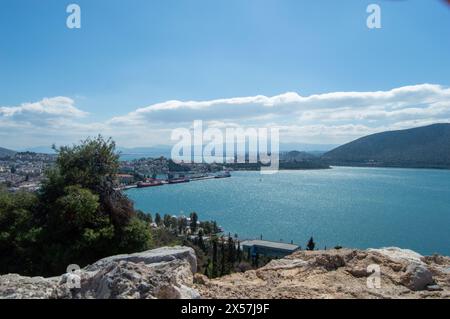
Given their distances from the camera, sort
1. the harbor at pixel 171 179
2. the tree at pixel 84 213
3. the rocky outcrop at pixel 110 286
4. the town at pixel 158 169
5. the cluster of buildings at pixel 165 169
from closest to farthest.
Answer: the rocky outcrop at pixel 110 286
the tree at pixel 84 213
the harbor at pixel 171 179
the town at pixel 158 169
the cluster of buildings at pixel 165 169

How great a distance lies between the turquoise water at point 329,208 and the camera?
47844mm

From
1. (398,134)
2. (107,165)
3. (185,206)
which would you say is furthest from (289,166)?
(107,165)

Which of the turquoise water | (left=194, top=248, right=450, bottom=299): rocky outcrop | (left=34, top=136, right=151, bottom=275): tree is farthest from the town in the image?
(left=194, top=248, right=450, bottom=299): rocky outcrop

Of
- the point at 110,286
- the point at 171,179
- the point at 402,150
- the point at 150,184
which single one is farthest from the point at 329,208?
the point at 402,150

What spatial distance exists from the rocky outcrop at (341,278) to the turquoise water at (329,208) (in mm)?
40759

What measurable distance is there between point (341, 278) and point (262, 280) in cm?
99

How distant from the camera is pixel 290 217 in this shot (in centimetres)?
5909

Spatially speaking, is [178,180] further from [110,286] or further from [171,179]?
[110,286]

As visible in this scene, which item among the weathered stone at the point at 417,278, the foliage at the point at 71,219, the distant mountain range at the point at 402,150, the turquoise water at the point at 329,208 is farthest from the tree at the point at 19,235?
the distant mountain range at the point at 402,150

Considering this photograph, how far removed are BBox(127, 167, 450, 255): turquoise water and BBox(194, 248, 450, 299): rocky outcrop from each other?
1605 inches

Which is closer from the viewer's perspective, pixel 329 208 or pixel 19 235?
pixel 19 235

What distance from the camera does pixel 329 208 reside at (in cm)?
6366

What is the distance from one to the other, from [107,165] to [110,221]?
1788 millimetres

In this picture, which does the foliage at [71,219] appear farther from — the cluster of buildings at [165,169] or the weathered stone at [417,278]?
the cluster of buildings at [165,169]
